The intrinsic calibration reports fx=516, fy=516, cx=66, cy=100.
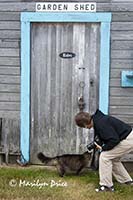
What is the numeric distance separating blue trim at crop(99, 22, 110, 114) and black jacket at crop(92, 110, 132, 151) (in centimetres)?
102

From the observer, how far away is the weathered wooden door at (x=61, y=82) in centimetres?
844

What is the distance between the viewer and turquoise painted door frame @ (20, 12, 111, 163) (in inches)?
326

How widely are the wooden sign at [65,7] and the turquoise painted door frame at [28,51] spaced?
68 mm

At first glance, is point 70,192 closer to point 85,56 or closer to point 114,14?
point 85,56

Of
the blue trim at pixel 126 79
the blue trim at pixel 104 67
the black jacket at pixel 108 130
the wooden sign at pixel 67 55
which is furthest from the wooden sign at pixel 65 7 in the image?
the black jacket at pixel 108 130

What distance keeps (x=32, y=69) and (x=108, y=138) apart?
2079 millimetres

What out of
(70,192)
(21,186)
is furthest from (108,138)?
(21,186)

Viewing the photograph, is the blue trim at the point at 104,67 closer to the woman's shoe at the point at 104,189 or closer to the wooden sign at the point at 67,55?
the wooden sign at the point at 67,55

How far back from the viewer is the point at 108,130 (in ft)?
23.7

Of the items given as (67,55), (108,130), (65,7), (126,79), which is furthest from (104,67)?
(108,130)

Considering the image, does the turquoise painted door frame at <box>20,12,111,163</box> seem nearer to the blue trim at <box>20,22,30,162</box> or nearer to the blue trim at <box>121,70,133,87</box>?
the blue trim at <box>20,22,30,162</box>

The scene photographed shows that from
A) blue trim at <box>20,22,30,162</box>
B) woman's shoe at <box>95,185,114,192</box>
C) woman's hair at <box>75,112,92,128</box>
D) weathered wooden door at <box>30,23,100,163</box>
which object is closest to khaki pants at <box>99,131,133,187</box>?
woman's shoe at <box>95,185,114,192</box>

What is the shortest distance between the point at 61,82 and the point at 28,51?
745 millimetres

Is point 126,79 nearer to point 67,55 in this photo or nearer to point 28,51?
point 67,55
